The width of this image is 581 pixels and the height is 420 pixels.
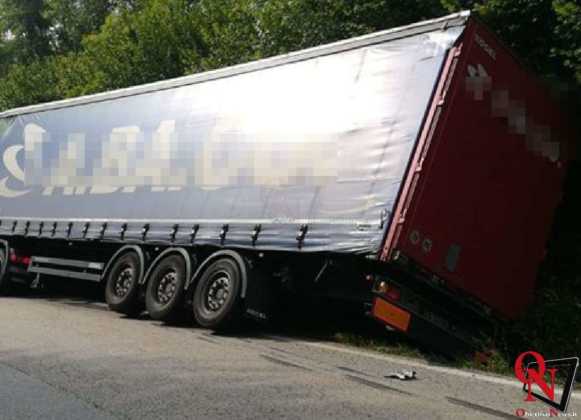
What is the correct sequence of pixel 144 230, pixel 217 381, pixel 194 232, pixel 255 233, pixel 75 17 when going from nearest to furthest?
1. pixel 217 381
2. pixel 255 233
3. pixel 194 232
4. pixel 144 230
5. pixel 75 17

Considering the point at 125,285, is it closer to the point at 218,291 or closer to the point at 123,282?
the point at 123,282

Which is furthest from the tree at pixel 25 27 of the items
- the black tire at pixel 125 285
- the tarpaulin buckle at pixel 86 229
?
the black tire at pixel 125 285

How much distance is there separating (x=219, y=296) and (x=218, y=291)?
0.27 ft

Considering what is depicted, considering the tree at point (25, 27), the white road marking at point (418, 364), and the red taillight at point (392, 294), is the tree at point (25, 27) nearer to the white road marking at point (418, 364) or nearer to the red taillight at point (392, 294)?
the white road marking at point (418, 364)

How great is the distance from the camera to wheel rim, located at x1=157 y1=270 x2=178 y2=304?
995 cm

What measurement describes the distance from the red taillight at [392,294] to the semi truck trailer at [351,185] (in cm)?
2

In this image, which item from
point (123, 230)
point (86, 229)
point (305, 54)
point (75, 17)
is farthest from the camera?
point (75, 17)

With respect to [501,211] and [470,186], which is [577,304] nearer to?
[501,211]

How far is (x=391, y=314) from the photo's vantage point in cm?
746

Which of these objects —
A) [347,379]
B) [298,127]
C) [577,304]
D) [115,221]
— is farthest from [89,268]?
[577,304]

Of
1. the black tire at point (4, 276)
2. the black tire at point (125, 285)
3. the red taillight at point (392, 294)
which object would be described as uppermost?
the red taillight at point (392, 294)

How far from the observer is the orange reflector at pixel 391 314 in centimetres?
740

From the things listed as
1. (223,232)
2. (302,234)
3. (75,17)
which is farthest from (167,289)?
(75,17)

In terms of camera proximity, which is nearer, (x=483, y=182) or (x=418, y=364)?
(x=418, y=364)
